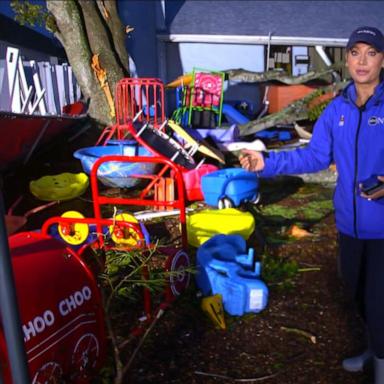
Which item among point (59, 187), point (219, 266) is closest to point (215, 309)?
point (219, 266)

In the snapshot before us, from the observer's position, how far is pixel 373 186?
2170 millimetres

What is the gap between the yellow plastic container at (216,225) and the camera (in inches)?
180

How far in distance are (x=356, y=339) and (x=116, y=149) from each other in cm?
486

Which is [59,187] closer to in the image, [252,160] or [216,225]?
[216,225]

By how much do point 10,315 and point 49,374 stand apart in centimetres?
119

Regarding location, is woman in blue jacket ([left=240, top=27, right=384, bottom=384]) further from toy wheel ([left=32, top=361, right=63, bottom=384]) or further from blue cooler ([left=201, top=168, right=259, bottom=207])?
blue cooler ([left=201, top=168, right=259, bottom=207])

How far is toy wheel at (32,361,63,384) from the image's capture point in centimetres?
197

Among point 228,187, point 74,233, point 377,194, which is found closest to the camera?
point 377,194

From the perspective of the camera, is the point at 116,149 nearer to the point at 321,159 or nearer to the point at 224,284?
the point at 224,284

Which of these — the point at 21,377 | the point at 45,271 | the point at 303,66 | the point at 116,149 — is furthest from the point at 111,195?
the point at 303,66

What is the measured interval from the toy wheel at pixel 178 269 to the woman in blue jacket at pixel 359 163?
3.68 feet

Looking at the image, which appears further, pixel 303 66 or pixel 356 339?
pixel 303 66

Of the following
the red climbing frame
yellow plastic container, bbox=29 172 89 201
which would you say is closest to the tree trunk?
the red climbing frame

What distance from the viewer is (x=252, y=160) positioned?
244cm
